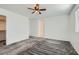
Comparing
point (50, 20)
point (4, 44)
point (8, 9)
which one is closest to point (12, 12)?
point (8, 9)

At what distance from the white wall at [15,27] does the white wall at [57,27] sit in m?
0.39

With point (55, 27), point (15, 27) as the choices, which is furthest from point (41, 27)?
point (15, 27)

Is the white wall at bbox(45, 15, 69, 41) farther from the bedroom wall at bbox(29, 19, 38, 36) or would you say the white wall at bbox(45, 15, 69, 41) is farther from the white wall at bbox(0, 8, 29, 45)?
the white wall at bbox(0, 8, 29, 45)

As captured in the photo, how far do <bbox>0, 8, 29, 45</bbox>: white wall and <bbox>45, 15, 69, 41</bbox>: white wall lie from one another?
1.27 feet

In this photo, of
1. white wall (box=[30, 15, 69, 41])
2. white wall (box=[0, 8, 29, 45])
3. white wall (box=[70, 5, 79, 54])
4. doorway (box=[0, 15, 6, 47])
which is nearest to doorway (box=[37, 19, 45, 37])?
white wall (box=[30, 15, 69, 41])

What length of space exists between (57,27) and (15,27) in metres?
0.76

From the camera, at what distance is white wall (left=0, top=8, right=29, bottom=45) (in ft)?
5.43

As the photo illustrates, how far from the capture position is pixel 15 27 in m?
1.71

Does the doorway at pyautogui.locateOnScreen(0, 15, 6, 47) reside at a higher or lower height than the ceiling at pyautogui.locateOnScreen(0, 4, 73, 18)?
lower

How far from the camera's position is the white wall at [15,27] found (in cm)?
166

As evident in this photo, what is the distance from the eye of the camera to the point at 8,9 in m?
1.58

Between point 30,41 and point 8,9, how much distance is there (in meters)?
0.67

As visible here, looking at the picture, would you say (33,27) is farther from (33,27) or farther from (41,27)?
(41,27)
